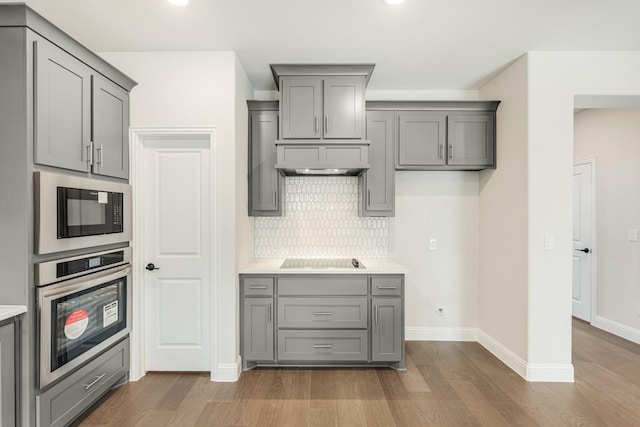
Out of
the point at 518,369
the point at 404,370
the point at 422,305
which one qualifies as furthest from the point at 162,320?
the point at 518,369

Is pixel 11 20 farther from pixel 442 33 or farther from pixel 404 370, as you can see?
pixel 404 370

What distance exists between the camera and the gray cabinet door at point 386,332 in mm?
2930

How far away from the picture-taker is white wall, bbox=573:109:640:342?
12.2 feet

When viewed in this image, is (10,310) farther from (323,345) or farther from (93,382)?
(323,345)

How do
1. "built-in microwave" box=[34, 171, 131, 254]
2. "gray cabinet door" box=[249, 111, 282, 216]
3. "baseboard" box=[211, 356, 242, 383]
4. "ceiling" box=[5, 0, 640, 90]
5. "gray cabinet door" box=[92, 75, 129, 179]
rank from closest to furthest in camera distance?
"built-in microwave" box=[34, 171, 131, 254]
"ceiling" box=[5, 0, 640, 90]
"gray cabinet door" box=[92, 75, 129, 179]
"baseboard" box=[211, 356, 242, 383]
"gray cabinet door" box=[249, 111, 282, 216]

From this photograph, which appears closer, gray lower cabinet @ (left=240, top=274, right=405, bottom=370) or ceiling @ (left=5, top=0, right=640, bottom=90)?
ceiling @ (left=5, top=0, right=640, bottom=90)

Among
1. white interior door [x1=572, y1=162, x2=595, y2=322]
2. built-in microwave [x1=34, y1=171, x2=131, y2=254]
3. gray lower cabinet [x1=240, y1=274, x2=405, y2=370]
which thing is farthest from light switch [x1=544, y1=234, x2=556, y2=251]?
built-in microwave [x1=34, y1=171, x2=131, y2=254]

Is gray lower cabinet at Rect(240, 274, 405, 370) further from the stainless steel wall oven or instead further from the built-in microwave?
the built-in microwave

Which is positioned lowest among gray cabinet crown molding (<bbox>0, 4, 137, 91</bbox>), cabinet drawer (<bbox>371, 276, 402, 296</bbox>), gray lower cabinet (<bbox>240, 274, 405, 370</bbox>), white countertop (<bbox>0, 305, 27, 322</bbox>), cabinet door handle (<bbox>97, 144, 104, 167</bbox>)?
gray lower cabinet (<bbox>240, 274, 405, 370</bbox>)

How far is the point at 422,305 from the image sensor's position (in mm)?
3730

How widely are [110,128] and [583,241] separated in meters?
5.58

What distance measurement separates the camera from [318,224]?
364 cm

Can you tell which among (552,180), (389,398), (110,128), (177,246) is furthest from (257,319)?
(552,180)

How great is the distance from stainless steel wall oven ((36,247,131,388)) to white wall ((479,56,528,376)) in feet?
11.3
